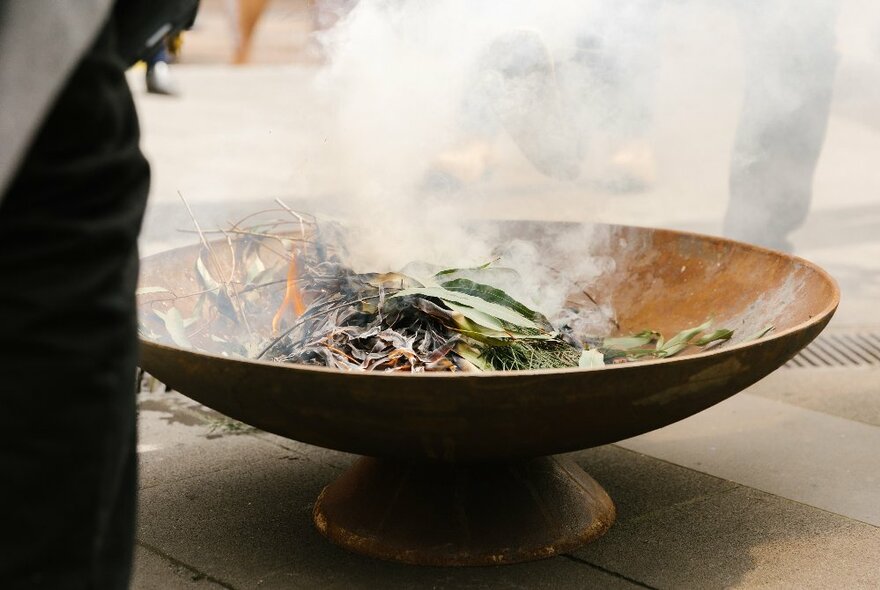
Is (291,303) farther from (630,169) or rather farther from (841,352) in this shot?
(630,169)

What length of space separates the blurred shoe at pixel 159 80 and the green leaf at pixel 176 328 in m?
6.48

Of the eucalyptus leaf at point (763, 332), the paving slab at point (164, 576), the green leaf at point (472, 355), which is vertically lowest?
the paving slab at point (164, 576)

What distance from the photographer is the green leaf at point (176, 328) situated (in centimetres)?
237

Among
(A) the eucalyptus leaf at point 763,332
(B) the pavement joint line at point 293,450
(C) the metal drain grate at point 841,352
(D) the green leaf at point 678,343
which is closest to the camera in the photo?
(A) the eucalyptus leaf at point 763,332

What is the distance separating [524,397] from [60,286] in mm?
913

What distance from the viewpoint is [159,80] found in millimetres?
8617

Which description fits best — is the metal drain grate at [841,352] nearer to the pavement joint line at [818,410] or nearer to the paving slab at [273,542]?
the pavement joint line at [818,410]

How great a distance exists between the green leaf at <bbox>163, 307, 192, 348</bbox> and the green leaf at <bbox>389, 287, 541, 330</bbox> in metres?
0.49

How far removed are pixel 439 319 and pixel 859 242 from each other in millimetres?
3282

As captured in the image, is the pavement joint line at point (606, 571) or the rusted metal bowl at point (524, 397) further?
the pavement joint line at point (606, 571)

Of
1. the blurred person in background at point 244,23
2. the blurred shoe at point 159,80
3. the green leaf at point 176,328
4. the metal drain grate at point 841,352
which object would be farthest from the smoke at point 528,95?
the blurred person in background at point 244,23

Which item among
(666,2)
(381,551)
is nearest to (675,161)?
(666,2)

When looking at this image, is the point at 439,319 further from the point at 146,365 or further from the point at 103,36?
the point at 103,36

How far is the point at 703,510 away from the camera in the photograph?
93.7 inches
